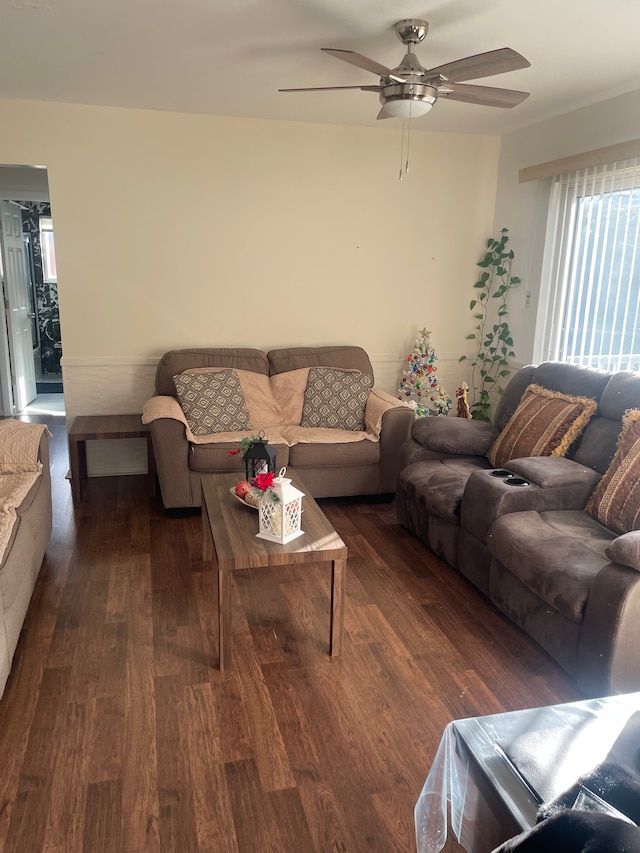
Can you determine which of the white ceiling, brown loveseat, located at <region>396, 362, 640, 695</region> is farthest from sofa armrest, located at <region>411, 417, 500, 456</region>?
the white ceiling

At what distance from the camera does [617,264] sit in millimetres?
3803

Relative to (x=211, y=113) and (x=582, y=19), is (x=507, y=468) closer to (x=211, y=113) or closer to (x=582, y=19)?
(x=582, y=19)

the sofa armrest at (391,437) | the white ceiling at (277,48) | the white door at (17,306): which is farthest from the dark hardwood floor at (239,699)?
the white door at (17,306)


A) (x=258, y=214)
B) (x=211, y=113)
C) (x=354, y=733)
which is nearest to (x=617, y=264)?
(x=258, y=214)

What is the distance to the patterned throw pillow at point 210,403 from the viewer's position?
400 centimetres

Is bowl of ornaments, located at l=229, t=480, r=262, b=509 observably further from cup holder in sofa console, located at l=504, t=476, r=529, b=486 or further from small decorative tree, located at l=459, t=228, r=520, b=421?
small decorative tree, located at l=459, t=228, r=520, b=421

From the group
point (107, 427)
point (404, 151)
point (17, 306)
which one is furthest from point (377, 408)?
point (17, 306)

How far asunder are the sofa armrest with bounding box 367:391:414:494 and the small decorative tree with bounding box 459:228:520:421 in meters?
1.25

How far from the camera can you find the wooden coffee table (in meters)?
2.34

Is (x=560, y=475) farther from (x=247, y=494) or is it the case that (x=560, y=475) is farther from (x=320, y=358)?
(x=320, y=358)

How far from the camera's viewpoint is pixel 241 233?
4.55 meters

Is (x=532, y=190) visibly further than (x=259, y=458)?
Yes

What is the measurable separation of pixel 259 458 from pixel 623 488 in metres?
1.54

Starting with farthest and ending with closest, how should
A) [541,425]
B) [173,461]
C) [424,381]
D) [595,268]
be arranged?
1. [424,381]
2. [595,268]
3. [173,461]
4. [541,425]
